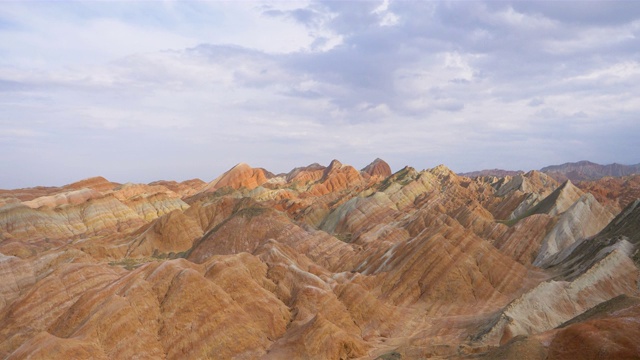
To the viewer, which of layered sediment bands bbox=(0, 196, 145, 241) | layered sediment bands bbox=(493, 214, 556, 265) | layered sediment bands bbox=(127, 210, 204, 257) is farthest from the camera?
layered sediment bands bbox=(0, 196, 145, 241)

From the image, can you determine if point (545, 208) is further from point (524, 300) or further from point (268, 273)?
point (268, 273)

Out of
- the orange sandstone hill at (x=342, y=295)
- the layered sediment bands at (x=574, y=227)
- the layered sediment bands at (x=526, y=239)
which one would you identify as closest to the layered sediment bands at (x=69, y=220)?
the orange sandstone hill at (x=342, y=295)

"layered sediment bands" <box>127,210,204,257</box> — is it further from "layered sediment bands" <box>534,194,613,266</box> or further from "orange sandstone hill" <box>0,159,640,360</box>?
"layered sediment bands" <box>534,194,613,266</box>

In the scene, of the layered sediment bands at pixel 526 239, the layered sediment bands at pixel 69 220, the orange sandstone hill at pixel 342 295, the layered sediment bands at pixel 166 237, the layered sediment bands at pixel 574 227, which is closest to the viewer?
the orange sandstone hill at pixel 342 295

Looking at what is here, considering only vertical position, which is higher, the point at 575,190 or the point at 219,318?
the point at 575,190

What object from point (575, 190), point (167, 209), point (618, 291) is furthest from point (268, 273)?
point (167, 209)

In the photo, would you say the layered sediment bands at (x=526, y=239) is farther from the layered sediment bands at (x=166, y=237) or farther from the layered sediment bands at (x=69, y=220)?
the layered sediment bands at (x=69, y=220)

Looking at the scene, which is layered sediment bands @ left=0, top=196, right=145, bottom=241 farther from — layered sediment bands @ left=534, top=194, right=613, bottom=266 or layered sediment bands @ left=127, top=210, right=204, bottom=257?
layered sediment bands @ left=534, top=194, right=613, bottom=266

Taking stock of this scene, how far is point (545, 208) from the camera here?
115688mm

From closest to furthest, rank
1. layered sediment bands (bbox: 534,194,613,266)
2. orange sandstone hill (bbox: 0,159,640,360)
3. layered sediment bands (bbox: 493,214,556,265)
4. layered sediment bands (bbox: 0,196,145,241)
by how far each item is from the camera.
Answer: orange sandstone hill (bbox: 0,159,640,360), layered sediment bands (bbox: 534,194,613,266), layered sediment bands (bbox: 493,214,556,265), layered sediment bands (bbox: 0,196,145,241)

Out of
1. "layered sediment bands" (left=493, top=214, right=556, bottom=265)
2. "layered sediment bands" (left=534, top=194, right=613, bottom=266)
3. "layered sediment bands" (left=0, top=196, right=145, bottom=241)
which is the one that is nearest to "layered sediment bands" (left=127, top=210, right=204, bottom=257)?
"layered sediment bands" (left=0, top=196, right=145, bottom=241)

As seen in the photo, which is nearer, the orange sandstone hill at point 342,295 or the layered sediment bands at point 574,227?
the orange sandstone hill at point 342,295

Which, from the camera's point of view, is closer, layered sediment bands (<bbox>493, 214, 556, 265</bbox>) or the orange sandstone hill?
the orange sandstone hill

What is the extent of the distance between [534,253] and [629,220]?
17364mm
